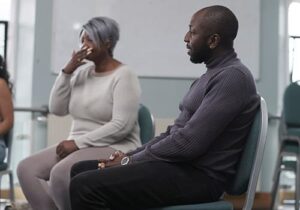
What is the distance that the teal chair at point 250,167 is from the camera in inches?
68.2

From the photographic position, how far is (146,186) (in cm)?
170

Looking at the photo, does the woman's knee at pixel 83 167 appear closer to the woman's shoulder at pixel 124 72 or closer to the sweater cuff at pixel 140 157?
the sweater cuff at pixel 140 157

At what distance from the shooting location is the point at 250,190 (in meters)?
1.75

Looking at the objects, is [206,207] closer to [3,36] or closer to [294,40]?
[3,36]

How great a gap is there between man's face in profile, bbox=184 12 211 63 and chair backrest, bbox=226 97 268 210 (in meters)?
0.26

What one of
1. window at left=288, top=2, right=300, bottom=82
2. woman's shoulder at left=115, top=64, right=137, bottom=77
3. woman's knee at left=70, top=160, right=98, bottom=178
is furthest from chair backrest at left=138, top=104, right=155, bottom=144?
window at left=288, top=2, right=300, bottom=82

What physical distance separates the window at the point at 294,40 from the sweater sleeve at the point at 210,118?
3255mm

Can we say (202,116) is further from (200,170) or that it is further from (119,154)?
(119,154)

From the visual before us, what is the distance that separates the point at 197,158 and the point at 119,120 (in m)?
0.76

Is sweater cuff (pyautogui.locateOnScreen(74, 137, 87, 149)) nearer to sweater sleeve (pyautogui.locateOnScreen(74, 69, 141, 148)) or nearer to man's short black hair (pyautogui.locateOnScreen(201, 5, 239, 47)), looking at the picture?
sweater sleeve (pyautogui.locateOnScreen(74, 69, 141, 148))

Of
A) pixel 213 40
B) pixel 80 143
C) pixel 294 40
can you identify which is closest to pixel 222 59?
pixel 213 40

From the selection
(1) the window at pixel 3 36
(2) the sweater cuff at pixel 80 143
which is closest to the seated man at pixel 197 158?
(2) the sweater cuff at pixel 80 143

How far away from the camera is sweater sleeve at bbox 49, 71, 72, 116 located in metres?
2.68

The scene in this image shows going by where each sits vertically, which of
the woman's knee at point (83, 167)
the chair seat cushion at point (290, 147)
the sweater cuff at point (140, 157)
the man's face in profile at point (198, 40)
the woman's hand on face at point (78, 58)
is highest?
the man's face in profile at point (198, 40)
